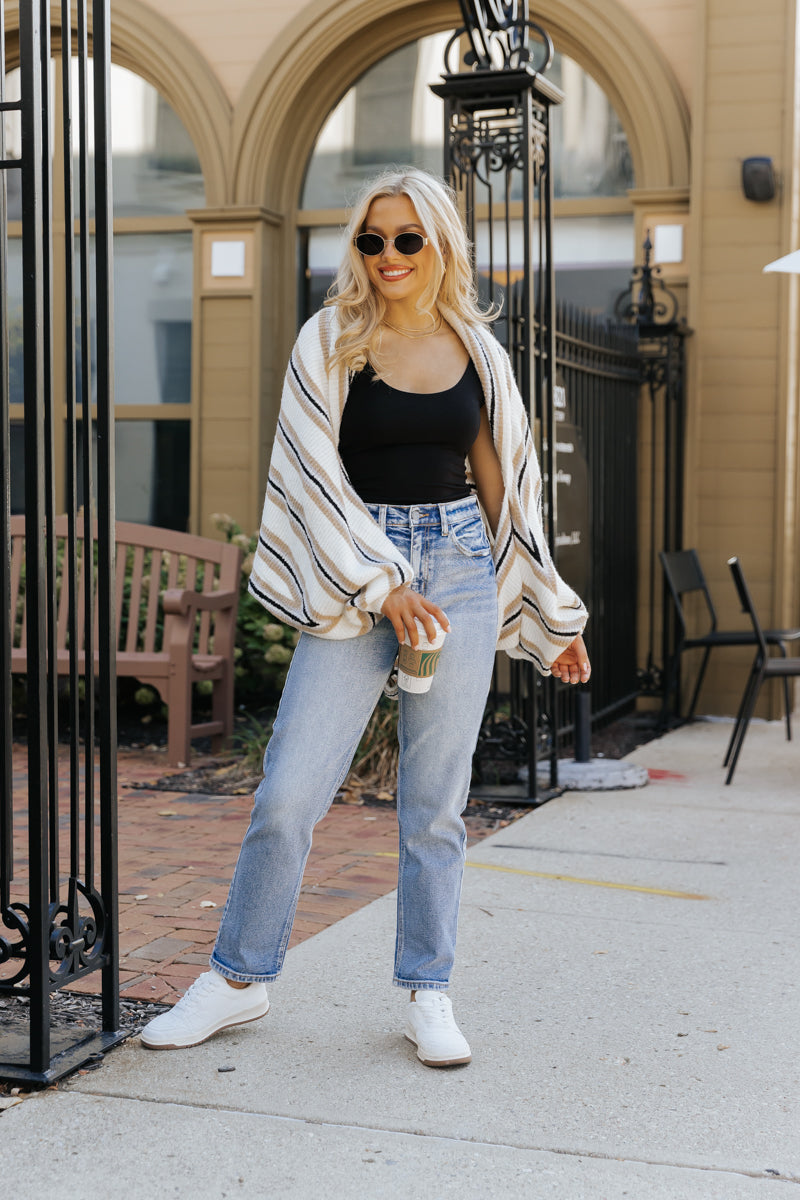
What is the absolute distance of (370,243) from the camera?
124 inches

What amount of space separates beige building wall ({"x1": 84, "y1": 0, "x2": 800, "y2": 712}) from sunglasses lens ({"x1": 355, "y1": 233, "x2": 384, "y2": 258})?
5.80 meters

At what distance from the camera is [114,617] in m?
3.35

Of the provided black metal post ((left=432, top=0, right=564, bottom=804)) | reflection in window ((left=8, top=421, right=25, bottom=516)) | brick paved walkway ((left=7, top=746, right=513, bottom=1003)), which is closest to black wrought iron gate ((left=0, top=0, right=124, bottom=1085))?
brick paved walkway ((left=7, top=746, right=513, bottom=1003))

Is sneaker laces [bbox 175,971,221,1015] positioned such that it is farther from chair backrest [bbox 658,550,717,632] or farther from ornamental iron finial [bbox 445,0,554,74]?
chair backrest [bbox 658,550,717,632]

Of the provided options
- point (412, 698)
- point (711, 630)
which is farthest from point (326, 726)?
point (711, 630)

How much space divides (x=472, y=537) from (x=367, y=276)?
61 cm

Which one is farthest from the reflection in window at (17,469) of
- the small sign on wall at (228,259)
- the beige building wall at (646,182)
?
the small sign on wall at (228,259)

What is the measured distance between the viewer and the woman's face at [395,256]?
3143 millimetres

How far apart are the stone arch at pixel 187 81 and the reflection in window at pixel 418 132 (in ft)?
2.09

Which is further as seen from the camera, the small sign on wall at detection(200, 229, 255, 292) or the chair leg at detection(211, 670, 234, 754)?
the small sign on wall at detection(200, 229, 255, 292)

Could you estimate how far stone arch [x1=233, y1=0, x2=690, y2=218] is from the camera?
29.2 feet

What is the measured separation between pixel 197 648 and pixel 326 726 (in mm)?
4944

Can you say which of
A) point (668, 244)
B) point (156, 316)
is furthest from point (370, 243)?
point (156, 316)

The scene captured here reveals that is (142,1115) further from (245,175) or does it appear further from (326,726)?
(245,175)
